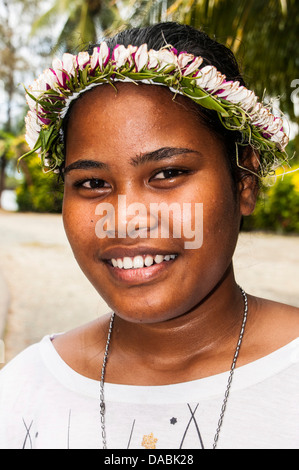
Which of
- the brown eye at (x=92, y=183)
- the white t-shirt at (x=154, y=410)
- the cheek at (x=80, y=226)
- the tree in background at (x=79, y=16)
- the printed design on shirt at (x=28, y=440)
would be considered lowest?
the printed design on shirt at (x=28, y=440)

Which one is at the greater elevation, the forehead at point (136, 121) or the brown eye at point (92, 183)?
the forehead at point (136, 121)

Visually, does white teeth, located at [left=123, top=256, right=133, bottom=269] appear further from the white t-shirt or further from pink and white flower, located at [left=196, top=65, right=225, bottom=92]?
pink and white flower, located at [left=196, top=65, right=225, bottom=92]

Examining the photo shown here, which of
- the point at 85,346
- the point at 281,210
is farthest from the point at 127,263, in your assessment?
the point at 281,210

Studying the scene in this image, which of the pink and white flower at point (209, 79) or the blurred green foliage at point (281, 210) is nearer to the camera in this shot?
the pink and white flower at point (209, 79)

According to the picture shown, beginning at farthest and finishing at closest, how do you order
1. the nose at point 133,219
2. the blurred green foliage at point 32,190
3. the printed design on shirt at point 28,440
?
the blurred green foliage at point 32,190 → the printed design on shirt at point 28,440 → the nose at point 133,219

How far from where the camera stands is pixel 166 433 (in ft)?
4.86

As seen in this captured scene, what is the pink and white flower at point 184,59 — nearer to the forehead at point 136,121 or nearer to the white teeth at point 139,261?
the forehead at point 136,121

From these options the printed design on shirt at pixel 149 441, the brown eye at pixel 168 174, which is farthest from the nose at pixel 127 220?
the printed design on shirt at pixel 149 441

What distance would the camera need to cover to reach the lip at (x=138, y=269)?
143cm

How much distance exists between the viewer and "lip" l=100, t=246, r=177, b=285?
1429 millimetres

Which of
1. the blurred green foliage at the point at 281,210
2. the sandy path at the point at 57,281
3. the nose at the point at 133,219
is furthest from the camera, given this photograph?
the blurred green foliage at the point at 281,210

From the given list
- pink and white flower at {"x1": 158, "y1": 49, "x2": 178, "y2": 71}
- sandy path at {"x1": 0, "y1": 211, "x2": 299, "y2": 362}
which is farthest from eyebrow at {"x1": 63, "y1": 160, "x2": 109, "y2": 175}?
sandy path at {"x1": 0, "y1": 211, "x2": 299, "y2": 362}

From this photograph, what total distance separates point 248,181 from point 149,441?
0.91 meters

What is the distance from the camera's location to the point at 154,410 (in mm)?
1539
